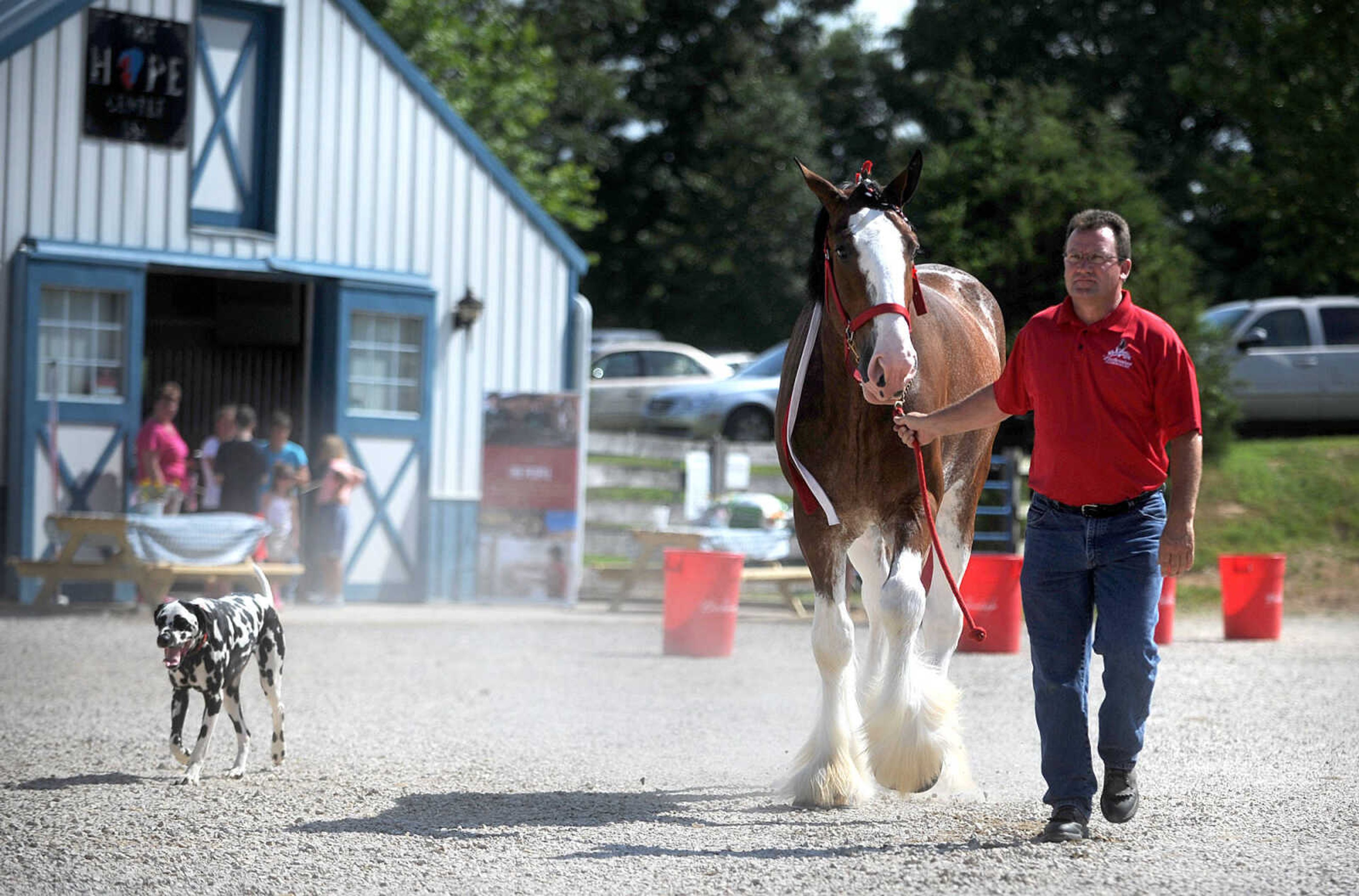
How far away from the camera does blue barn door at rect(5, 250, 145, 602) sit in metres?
13.9

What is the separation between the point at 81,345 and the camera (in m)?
14.3

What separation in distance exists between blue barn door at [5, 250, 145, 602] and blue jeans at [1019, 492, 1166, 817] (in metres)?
11.0

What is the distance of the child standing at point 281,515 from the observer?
14.7m

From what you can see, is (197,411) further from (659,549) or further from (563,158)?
(563,158)

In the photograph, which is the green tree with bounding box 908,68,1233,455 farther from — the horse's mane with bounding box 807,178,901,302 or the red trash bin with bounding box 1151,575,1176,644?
the horse's mane with bounding box 807,178,901,302

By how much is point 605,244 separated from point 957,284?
34.6 meters

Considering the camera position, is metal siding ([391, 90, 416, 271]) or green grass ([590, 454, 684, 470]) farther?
green grass ([590, 454, 684, 470])

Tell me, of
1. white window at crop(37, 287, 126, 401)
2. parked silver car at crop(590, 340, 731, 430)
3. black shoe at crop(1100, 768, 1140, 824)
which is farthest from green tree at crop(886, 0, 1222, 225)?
black shoe at crop(1100, 768, 1140, 824)

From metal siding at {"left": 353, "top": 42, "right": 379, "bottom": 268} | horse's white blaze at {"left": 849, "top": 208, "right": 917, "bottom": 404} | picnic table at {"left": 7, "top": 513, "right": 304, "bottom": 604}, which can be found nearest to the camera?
horse's white blaze at {"left": 849, "top": 208, "right": 917, "bottom": 404}

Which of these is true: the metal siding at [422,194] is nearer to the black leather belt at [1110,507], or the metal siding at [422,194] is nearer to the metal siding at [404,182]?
the metal siding at [404,182]

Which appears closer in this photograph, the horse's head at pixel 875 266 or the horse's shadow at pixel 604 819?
the horse's shadow at pixel 604 819

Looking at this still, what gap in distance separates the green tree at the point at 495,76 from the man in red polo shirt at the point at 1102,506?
29.4m

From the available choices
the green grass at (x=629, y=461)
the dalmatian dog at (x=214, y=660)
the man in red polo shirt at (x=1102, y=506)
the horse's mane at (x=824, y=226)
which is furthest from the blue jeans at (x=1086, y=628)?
the green grass at (x=629, y=461)

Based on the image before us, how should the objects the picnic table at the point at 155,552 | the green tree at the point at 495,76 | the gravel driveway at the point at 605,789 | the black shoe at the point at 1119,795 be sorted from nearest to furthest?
the gravel driveway at the point at 605,789 → the black shoe at the point at 1119,795 → the picnic table at the point at 155,552 → the green tree at the point at 495,76
